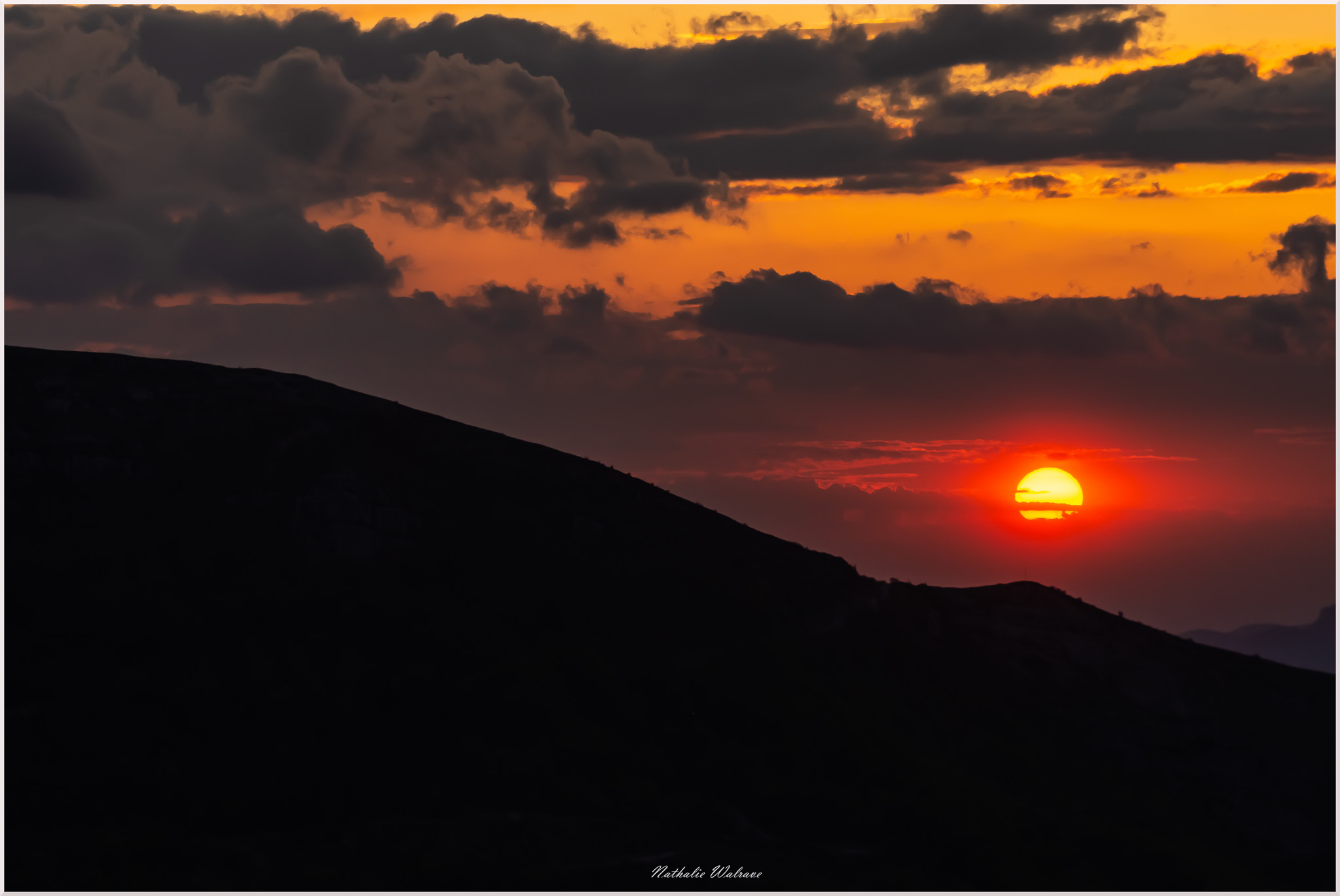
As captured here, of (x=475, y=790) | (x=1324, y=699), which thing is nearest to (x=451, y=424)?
(x=475, y=790)

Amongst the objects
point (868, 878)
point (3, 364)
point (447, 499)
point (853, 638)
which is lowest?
point (868, 878)

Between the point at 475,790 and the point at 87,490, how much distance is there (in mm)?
63905

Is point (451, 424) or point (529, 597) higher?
point (451, 424)

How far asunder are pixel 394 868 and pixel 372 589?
46.2 meters

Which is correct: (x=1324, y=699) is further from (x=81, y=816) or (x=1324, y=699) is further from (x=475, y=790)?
(x=81, y=816)

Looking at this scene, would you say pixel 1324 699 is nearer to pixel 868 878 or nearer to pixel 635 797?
pixel 868 878

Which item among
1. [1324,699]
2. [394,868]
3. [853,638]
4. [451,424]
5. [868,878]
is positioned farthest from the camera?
[451,424]

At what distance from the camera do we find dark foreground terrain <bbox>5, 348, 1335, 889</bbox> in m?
109

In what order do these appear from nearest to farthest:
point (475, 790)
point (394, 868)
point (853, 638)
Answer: point (394, 868)
point (475, 790)
point (853, 638)

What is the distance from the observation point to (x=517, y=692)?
130m

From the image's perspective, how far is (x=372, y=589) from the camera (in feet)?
463

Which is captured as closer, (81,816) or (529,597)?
(81,816)

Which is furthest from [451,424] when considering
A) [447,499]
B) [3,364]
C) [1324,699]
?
[1324,699]

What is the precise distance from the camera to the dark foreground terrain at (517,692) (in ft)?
357
